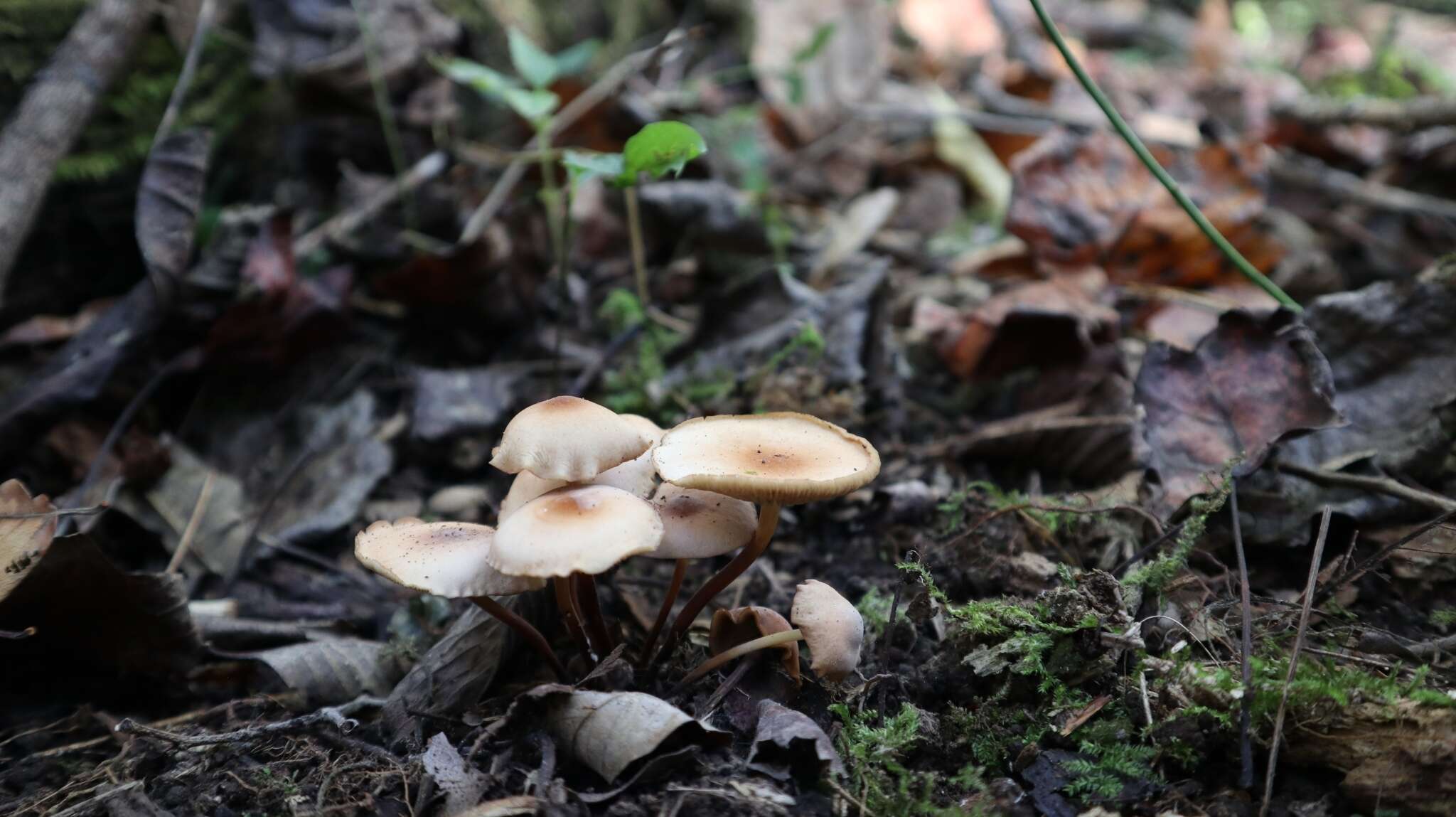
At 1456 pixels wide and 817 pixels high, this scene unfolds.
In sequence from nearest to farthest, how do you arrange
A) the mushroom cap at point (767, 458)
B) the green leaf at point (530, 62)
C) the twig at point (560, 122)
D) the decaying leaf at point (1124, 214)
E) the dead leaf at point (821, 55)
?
the mushroom cap at point (767, 458), the green leaf at point (530, 62), the twig at point (560, 122), the decaying leaf at point (1124, 214), the dead leaf at point (821, 55)

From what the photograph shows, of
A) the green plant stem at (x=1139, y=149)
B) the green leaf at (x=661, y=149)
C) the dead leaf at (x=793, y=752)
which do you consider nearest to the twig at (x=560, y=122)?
the green leaf at (x=661, y=149)

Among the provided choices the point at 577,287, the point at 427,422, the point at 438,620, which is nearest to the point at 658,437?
the point at 438,620

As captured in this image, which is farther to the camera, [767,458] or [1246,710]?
[767,458]

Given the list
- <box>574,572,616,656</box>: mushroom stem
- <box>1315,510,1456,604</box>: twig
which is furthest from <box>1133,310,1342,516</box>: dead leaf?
<box>574,572,616,656</box>: mushroom stem

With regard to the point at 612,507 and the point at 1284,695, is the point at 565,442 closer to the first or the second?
the point at 612,507

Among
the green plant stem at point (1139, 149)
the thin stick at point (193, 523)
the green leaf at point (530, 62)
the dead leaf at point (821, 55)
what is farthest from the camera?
the dead leaf at point (821, 55)

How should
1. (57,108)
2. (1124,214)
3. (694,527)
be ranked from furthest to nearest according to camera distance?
(1124,214) < (57,108) < (694,527)

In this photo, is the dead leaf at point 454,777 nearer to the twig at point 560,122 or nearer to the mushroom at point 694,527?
the mushroom at point 694,527

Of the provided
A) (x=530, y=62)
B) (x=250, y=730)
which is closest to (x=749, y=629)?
(x=250, y=730)
